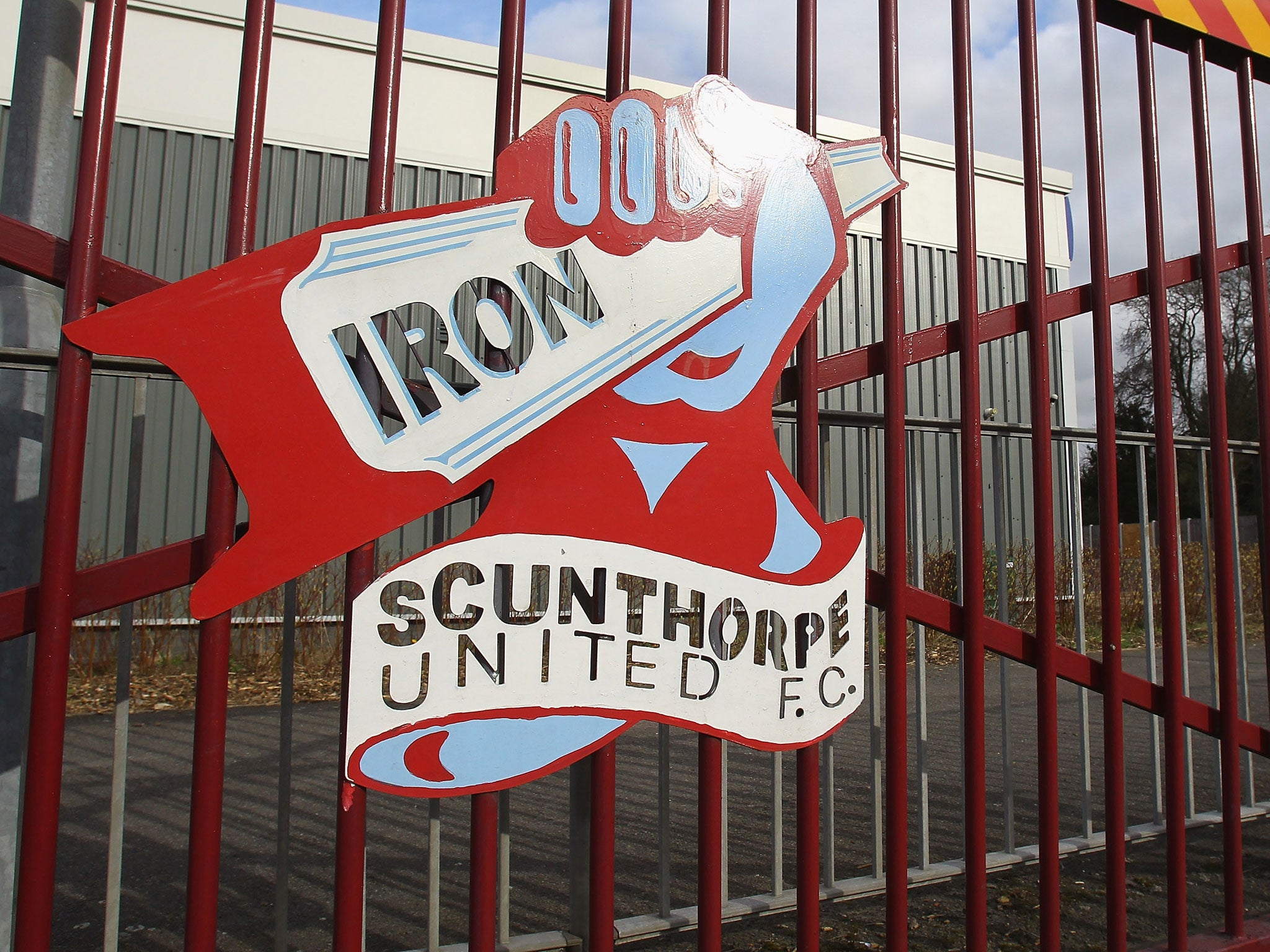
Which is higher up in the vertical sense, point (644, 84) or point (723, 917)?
point (644, 84)

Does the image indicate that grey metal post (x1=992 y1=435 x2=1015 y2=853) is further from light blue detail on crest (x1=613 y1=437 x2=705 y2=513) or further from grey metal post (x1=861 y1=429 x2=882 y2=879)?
light blue detail on crest (x1=613 y1=437 x2=705 y2=513)

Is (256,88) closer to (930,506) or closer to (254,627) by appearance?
(254,627)

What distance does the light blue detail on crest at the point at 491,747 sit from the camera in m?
1.65

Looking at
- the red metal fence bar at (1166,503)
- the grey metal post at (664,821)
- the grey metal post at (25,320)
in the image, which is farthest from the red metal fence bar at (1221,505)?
the grey metal post at (25,320)

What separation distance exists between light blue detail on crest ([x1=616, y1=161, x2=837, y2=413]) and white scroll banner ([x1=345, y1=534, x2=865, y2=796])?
14.2 inches

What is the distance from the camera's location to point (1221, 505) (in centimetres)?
276

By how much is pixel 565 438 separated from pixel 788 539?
22.6 inches

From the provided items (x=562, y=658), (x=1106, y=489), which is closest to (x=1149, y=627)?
(x=1106, y=489)

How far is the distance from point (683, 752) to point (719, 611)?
392 cm

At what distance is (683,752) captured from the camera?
5.55 meters

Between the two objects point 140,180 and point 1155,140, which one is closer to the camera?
point 1155,140

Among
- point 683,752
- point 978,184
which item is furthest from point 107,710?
point 978,184

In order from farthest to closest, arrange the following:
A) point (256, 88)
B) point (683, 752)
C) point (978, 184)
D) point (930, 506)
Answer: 1. point (978, 184)
2. point (930, 506)
3. point (683, 752)
4. point (256, 88)

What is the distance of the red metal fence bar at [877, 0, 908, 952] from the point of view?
2.07 metres
